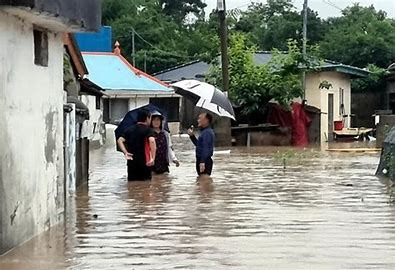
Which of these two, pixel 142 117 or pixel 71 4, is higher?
pixel 71 4

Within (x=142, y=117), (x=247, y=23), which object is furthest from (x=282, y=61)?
(x=247, y=23)

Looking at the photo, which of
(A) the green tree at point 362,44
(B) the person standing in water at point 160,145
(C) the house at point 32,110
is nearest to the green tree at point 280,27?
(A) the green tree at point 362,44

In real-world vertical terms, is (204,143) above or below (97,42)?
below

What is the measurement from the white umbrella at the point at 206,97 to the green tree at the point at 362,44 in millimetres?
32811

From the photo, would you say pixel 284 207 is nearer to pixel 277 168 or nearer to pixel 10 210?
pixel 10 210

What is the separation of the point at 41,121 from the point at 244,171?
1050 centimetres

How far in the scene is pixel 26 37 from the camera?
994 centimetres

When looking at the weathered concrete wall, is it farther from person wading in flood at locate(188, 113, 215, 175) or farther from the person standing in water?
the person standing in water

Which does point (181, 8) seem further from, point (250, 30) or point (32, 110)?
point (32, 110)

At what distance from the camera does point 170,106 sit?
168ft

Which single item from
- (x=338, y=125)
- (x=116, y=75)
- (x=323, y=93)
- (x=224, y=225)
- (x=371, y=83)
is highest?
(x=116, y=75)

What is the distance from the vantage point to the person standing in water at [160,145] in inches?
724

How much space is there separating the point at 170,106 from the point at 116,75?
15.8 feet

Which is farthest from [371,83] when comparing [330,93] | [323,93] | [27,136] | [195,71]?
[27,136]
